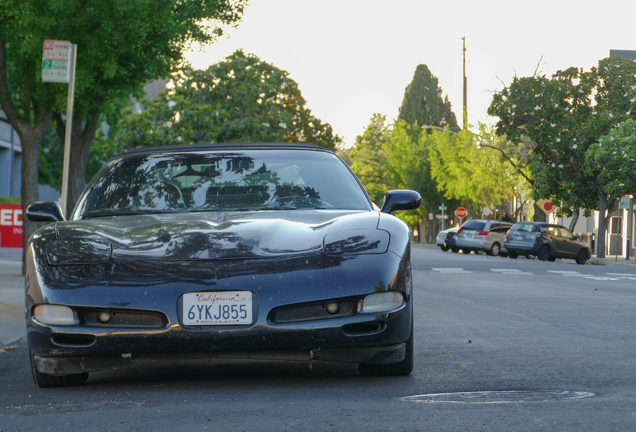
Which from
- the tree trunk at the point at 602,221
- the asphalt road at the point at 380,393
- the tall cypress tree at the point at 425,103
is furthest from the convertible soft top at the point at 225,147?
the tall cypress tree at the point at 425,103

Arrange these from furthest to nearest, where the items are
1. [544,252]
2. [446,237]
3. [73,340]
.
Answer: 1. [446,237]
2. [544,252]
3. [73,340]

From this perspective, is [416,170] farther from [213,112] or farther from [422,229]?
[213,112]

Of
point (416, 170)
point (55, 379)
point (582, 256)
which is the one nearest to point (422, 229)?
point (416, 170)

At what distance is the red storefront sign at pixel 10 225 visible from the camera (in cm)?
2998

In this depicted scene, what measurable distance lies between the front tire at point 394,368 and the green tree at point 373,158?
80614mm

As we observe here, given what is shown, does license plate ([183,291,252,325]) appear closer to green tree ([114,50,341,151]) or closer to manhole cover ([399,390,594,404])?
manhole cover ([399,390,594,404])

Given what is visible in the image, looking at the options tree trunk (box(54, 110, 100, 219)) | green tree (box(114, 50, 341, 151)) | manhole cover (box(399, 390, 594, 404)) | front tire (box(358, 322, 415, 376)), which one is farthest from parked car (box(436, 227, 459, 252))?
manhole cover (box(399, 390, 594, 404))

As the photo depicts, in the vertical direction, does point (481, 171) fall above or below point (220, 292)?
above

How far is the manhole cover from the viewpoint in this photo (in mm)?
4629

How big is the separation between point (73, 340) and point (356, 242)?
5.18 ft

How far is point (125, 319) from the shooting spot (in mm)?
4902

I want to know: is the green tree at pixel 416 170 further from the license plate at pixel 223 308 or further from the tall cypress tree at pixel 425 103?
the license plate at pixel 223 308

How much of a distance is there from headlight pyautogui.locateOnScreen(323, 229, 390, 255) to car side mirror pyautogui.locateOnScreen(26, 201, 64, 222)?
201 cm

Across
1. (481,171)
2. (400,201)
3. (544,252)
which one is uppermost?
(481,171)
